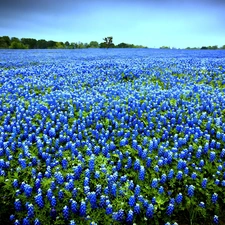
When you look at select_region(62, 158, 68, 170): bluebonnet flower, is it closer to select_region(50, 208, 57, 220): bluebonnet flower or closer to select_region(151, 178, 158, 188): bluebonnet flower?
select_region(50, 208, 57, 220): bluebonnet flower

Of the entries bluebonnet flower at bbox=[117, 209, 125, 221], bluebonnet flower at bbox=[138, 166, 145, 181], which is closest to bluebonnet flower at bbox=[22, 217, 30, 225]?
bluebonnet flower at bbox=[117, 209, 125, 221]

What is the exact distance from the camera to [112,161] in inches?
189

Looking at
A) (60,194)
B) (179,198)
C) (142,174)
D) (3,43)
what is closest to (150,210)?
(179,198)

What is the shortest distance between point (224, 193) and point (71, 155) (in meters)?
2.68

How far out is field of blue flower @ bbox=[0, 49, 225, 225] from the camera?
13.2 ft

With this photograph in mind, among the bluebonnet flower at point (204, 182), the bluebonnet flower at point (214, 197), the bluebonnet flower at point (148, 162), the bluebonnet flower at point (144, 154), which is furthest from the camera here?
the bluebonnet flower at point (144, 154)

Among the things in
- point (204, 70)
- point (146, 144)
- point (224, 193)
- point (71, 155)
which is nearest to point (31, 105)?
point (71, 155)

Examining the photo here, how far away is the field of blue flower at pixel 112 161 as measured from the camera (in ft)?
13.2

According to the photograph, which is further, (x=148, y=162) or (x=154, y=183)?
(x=148, y=162)

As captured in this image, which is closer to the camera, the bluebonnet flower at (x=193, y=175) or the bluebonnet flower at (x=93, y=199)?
the bluebonnet flower at (x=93, y=199)

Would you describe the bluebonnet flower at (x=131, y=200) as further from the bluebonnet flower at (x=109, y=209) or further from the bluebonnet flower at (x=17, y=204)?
the bluebonnet flower at (x=17, y=204)

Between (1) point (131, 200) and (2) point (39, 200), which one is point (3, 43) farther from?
(1) point (131, 200)

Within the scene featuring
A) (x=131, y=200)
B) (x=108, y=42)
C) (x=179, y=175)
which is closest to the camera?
(x=131, y=200)

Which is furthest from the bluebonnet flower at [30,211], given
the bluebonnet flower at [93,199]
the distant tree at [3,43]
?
the distant tree at [3,43]
